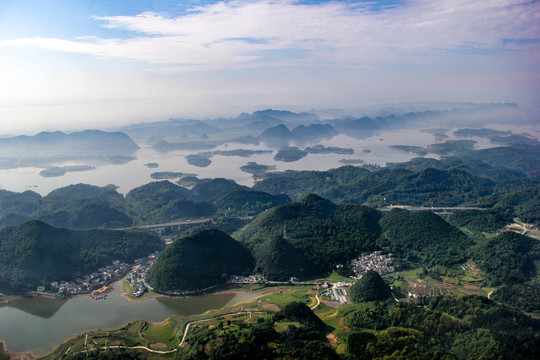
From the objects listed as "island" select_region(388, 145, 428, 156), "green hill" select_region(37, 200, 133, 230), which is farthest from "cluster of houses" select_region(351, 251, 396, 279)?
"island" select_region(388, 145, 428, 156)

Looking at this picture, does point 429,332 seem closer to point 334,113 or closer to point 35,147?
point 35,147

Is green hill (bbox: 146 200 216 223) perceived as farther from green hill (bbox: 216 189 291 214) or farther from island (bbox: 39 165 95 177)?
island (bbox: 39 165 95 177)

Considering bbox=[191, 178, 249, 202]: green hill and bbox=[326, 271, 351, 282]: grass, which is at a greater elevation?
bbox=[191, 178, 249, 202]: green hill

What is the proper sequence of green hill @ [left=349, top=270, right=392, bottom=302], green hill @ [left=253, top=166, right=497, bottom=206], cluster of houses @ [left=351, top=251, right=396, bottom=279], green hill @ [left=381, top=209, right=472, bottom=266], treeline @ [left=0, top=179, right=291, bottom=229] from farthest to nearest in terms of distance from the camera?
green hill @ [left=253, top=166, right=497, bottom=206] < treeline @ [left=0, top=179, right=291, bottom=229] < green hill @ [left=381, top=209, right=472, bottom=266] < cluster of houses @ [left=351, top=251, right=396, bottom=279] < green hill @ [left=349, top=270, right=392, bottom=302]

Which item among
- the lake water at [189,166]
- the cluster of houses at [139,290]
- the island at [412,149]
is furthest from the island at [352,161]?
the cluster of houses at [139,290]

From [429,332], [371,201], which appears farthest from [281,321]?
[371,201]

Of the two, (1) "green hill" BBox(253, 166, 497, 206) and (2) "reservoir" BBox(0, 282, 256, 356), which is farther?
(1) "green hill" BBox(253, 166, 497, 206)
